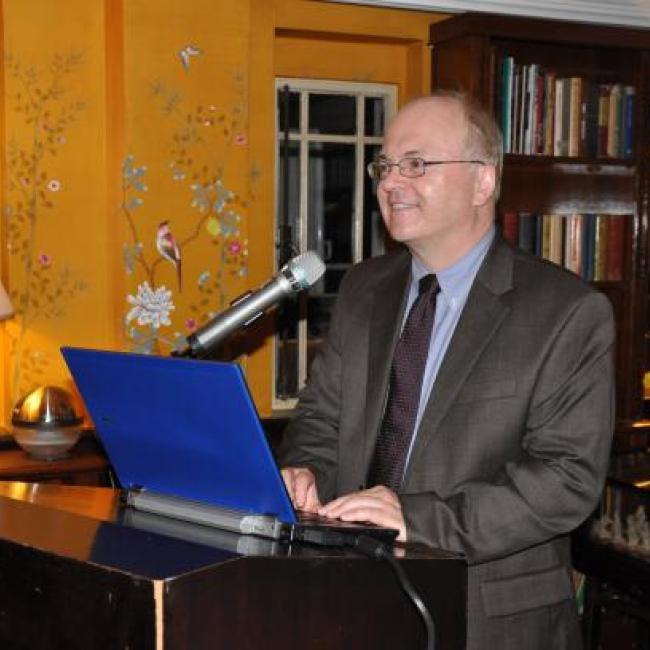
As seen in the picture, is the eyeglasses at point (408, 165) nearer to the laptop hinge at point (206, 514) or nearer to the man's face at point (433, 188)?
the man's face at point (433, 188)

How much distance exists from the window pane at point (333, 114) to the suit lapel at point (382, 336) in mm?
2036

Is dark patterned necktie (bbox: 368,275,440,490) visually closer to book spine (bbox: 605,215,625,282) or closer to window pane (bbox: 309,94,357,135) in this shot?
window pane (bbox: 309,94,357,135)

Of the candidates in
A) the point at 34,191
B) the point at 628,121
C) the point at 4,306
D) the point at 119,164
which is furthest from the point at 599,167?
the point at 4,306

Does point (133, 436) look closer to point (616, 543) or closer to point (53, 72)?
point (616, 543)

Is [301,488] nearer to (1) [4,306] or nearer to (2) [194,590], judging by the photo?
(2) [194,590]

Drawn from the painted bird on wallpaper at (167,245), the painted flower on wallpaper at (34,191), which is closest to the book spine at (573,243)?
the painted bird on wallpaper at (167,245)

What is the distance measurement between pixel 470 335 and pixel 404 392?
148 mm

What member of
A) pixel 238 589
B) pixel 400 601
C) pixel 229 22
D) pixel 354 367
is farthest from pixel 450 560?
pixel 229 22

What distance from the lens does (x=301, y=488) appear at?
1.59 meters

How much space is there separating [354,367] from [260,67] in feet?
6.90

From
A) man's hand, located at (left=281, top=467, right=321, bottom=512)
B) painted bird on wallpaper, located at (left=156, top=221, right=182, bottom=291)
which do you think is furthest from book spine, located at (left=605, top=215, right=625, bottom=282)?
man's hand, located at (left=281, top=467, right=321, bottom=512)

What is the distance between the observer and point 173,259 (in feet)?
11.6

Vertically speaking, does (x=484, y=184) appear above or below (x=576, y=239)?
above

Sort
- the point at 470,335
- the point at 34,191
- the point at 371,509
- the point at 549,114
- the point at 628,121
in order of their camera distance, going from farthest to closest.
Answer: the point at 628,121, the point at 549,114, the point at 34,191, the point at 470,335, the point at 371,509
